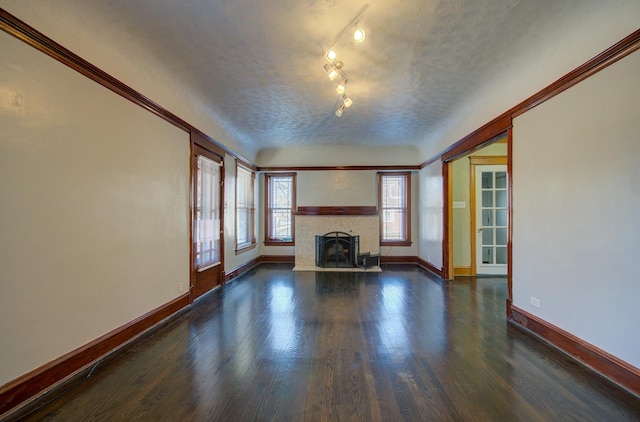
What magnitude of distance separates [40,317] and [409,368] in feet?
8.74

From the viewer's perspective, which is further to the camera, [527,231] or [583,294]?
[527,231]

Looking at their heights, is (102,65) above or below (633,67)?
above

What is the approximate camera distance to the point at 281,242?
22.8 feet

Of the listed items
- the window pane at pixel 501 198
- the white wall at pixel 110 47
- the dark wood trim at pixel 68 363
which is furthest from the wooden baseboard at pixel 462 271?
the white wall at pixel 110 47

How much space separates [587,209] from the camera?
7.21 feet

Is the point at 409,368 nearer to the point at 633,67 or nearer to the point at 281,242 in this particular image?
the point at 633,67

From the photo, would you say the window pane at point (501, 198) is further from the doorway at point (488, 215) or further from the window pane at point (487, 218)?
the window pane at point (487, 218)

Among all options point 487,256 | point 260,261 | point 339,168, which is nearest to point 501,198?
point 487,256

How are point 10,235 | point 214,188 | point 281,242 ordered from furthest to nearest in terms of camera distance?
point 281,242 < point 214,188 < point 10,235

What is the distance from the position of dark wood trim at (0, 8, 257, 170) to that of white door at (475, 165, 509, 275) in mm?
5562

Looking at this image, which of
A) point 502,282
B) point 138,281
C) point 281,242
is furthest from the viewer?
point 281,242

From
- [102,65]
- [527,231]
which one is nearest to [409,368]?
[527,231]

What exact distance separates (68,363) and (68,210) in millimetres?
1126

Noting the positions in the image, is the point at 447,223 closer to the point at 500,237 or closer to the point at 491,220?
the point at 491,220
